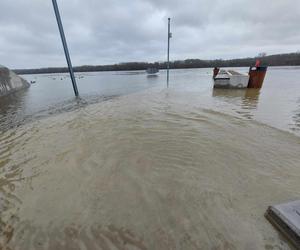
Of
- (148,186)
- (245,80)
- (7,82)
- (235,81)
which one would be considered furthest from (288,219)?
(7,82)

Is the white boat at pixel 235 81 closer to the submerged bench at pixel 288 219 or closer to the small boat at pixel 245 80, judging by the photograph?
the small boat at pixel 245 80

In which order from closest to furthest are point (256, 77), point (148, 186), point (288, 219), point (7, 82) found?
point (288, 219) < point (148, 186) < point (256, 77) < point (7, 82)

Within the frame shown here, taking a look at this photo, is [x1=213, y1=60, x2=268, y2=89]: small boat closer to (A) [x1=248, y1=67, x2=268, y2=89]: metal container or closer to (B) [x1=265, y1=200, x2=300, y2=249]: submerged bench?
(A) [x1=248, y1=67, x2=268, y2=89]: metal container

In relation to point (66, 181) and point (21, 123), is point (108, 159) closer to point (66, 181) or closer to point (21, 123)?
point (66, 181)

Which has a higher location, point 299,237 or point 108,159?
point 299,237

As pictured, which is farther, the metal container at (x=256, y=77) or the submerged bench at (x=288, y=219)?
the metal container at (x=256, y=77)

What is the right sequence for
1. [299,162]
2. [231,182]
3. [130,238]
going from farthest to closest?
[299,162]
[231,182]
[130,238]

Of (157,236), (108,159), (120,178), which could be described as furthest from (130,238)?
(108,159)

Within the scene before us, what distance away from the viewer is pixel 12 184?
9.17ft

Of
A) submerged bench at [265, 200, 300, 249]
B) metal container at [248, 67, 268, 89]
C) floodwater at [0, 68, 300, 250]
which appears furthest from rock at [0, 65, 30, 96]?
metal container at [248, 67, 268, 89]

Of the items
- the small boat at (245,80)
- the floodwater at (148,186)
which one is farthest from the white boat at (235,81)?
the floodwater at (148,186)

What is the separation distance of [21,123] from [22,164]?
154 inches

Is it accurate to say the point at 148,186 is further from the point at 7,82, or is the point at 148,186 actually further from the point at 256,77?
the point at 7,82

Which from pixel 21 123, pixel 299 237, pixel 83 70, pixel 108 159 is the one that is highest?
pixel 299 237
